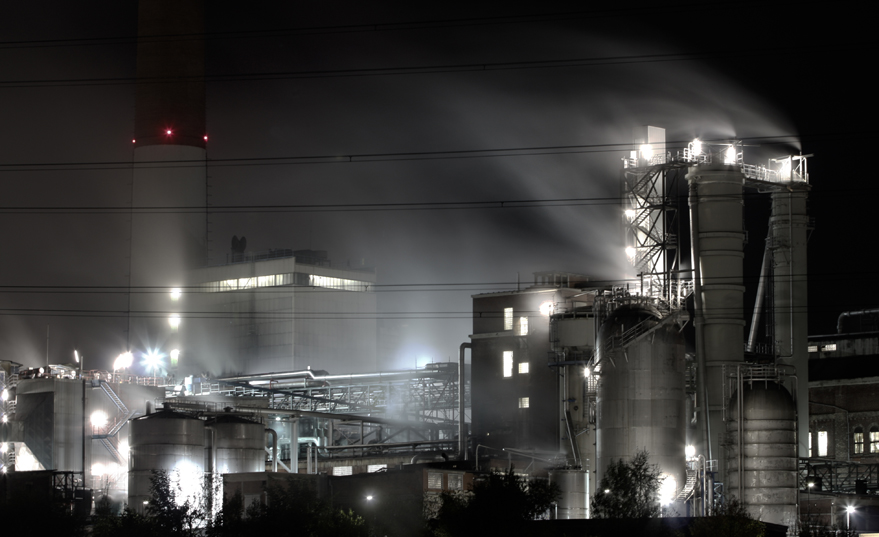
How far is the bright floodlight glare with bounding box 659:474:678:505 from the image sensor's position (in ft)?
114

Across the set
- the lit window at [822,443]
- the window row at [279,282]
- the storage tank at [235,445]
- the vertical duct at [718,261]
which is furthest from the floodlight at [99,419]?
the lit window at [822,443]

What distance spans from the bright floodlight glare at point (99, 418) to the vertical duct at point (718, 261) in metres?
28.9

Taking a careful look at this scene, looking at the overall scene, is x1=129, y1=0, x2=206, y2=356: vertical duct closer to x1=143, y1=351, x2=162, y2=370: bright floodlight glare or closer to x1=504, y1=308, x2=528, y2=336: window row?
x1=143, y1=351, x2=162, y2=370: bright floodlight glare

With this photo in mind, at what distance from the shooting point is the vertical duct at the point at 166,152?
6494 centimetres

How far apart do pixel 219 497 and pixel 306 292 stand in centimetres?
3028

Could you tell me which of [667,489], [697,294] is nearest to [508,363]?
[697,294]

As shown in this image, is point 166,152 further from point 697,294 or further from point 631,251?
point 697,294

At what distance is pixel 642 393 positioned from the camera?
1420 inches

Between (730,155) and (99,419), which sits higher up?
(730,155)

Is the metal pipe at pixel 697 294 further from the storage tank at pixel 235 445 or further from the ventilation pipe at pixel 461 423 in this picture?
the storage tank at pixel 235 445

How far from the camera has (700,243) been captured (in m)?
42.6

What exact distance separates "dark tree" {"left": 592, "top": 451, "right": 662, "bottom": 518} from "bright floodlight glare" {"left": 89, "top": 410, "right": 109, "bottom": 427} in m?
27.7


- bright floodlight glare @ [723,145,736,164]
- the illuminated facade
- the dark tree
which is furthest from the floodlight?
bright floodlight glare @ [723,145,736,164]

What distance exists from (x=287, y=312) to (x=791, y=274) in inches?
1379
